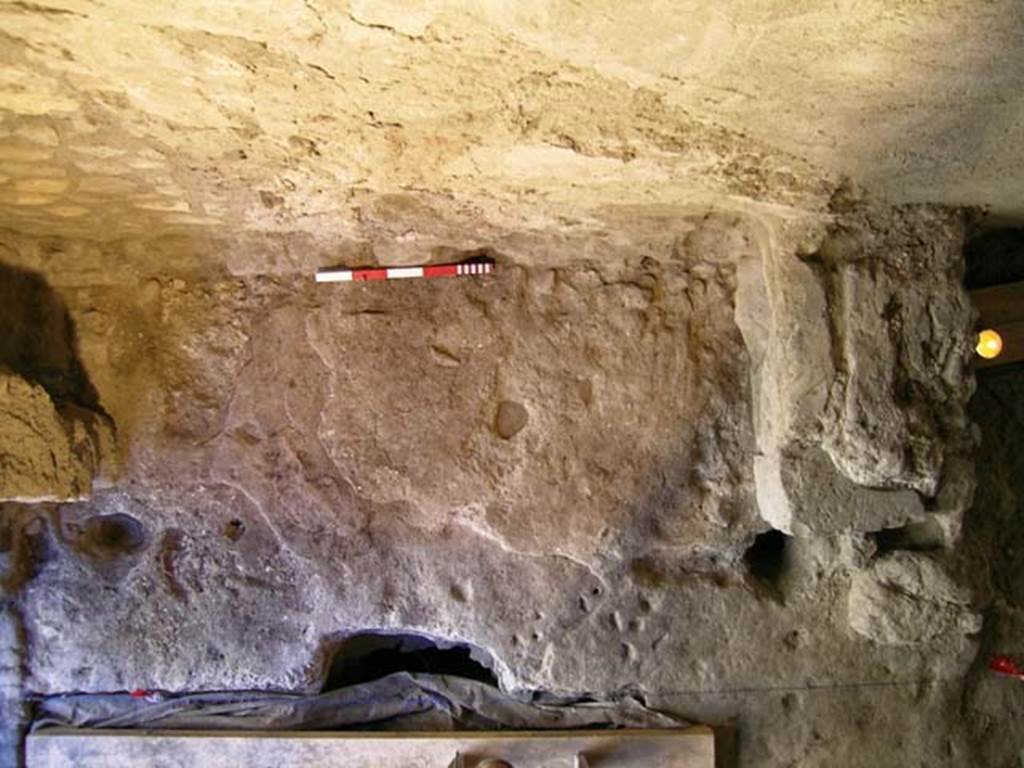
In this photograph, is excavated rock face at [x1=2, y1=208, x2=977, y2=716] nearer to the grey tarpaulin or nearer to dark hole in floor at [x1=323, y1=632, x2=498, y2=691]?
the grey tarpaulin

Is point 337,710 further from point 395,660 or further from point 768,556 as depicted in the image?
point 768,556

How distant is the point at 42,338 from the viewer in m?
2.83

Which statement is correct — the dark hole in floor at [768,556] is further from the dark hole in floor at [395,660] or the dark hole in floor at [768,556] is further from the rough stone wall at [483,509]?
the dark hole in floor at [395,660]

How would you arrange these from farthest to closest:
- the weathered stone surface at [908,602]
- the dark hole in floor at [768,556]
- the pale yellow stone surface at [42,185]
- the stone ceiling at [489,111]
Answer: the dark hole in floor at [768,556], the weathered stone surface at [908,602], the pale yellow stone surface at [42,185], the stone ceiling at [489,111]

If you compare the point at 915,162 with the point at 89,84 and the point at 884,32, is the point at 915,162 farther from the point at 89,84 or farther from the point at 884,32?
the point at 89,84

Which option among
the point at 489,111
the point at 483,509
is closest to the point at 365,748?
the point at 483,509

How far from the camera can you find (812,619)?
287 centimetres

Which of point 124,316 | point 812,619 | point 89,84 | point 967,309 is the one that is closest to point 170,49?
point 89,84

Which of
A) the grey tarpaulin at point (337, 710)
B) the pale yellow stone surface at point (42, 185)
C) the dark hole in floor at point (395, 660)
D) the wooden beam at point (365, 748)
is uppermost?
the pale yellow stone surface at point (42, 185)

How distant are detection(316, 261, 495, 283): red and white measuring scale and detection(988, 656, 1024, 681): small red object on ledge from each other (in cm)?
191

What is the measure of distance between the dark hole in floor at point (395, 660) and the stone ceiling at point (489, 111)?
1.36 m

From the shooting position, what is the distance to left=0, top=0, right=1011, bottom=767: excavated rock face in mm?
2445

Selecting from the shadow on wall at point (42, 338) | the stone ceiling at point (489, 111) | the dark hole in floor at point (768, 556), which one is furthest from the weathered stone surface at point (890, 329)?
the shadow on wall at point (42, 338)

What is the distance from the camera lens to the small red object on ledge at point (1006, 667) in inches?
115
